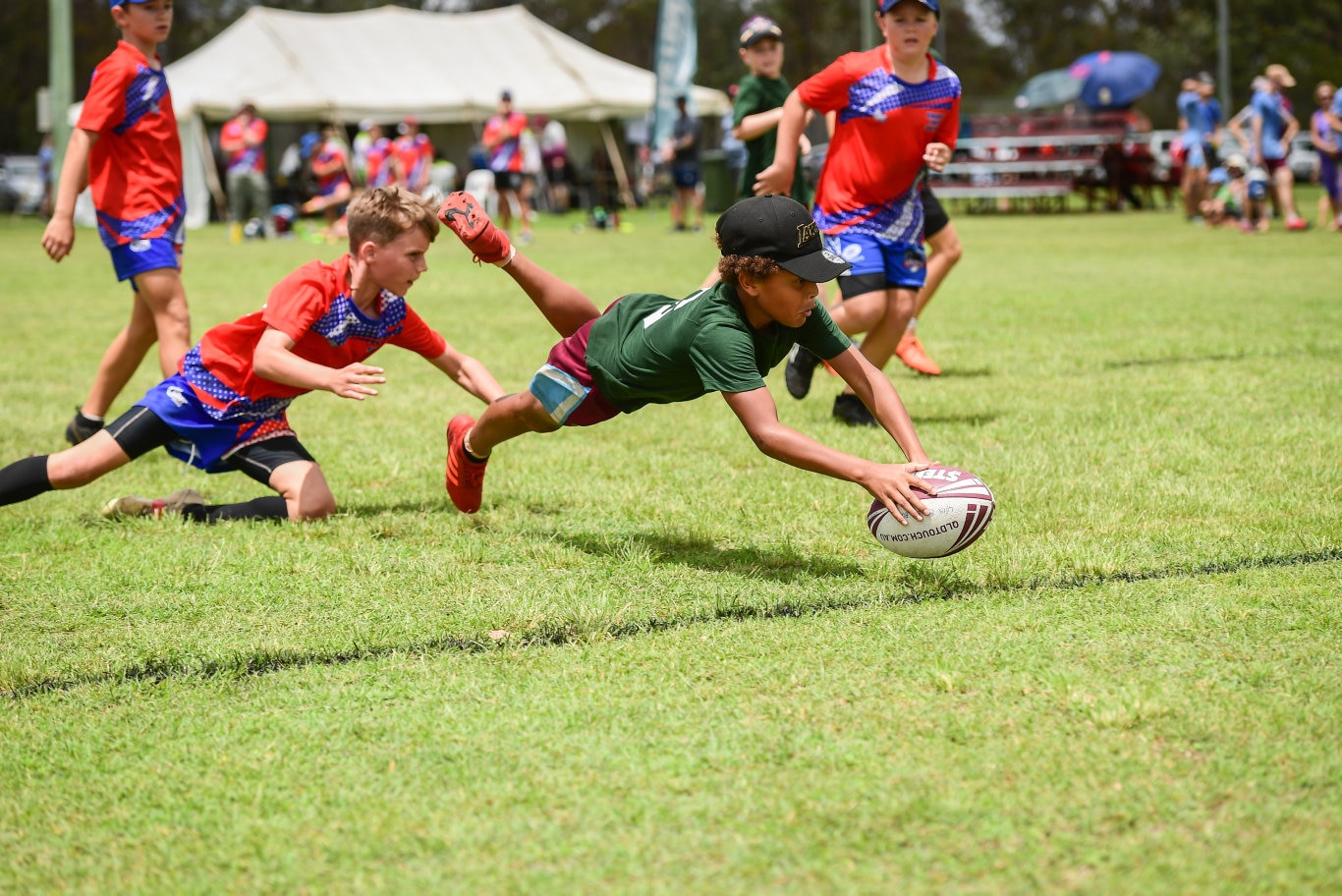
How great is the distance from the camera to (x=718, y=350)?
404 centimetres

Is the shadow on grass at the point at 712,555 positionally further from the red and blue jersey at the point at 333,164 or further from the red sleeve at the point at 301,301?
the red and blue jersey at the point at 333,164

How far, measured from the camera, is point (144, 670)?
354 cm

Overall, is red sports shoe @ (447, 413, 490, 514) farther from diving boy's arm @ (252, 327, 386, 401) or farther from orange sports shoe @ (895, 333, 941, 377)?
orange sports shoe @ (895, 333, 941, 377)

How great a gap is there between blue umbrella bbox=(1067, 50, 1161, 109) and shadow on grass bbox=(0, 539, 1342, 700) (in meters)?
33.5

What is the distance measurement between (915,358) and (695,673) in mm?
5131

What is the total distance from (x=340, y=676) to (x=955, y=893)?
171 cm

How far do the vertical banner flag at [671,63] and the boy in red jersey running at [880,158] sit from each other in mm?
22153

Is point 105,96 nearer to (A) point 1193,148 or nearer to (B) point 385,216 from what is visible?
(B) point 385,216

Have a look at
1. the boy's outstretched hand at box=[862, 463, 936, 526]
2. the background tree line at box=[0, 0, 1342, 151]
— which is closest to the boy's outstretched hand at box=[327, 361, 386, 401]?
the boy's outstretched hand at box=[862, 463, 936, 526]

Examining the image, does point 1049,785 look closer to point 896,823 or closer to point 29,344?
point 896,823

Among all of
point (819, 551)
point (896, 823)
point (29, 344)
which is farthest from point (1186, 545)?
point (29, 344)

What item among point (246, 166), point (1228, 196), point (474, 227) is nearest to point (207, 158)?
point (246, 166)

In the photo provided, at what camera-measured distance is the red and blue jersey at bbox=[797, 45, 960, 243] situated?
635 centimetres

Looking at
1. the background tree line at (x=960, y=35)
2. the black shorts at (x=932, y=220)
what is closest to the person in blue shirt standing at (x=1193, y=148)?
the black shorts at (x=932, y=220)
